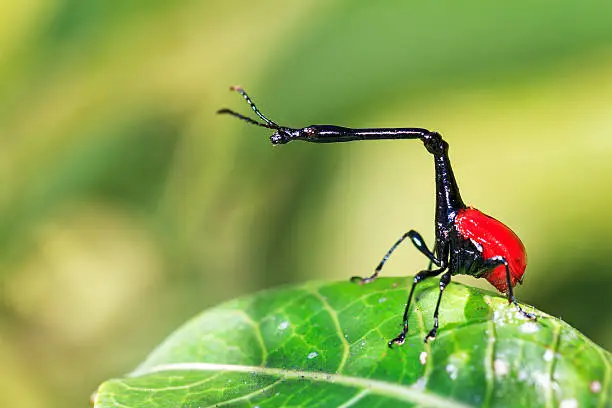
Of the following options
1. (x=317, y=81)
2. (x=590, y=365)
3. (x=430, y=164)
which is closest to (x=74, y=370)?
(x=317, y=81)

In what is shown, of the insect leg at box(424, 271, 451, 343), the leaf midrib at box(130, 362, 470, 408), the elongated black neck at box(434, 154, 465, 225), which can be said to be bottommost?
the leaf midrib at box(130, 362, 470, 408)

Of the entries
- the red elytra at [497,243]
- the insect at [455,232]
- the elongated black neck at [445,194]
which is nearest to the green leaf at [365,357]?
the insect at [455,232]

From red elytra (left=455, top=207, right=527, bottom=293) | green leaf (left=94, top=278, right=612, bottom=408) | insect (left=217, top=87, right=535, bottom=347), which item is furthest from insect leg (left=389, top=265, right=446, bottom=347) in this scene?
red elytra (left=455, top=207, right=527, bottom=293)

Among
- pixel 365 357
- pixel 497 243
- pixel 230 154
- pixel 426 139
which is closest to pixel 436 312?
pixel 365 357

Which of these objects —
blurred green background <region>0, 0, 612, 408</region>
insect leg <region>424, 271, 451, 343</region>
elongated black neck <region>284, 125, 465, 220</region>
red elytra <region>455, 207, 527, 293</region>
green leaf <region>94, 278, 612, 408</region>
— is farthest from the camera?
blurred green background <region>0, 0, 612, 408</region>

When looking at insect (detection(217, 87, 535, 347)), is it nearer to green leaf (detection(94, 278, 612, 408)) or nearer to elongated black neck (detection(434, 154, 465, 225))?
elongated black neck (detection(434, 154, 465, 225))

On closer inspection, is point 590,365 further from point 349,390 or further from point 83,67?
point 83,67

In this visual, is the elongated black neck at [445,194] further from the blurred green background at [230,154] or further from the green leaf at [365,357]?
the blurred green background at [230,154]
